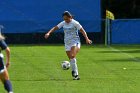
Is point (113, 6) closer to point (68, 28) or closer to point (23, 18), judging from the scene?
point (23, 18)

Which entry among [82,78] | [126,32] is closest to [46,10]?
[126,32]

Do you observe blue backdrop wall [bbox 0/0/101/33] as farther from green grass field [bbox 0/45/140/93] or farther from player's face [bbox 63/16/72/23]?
player's face [bbox 63/16/72/23]

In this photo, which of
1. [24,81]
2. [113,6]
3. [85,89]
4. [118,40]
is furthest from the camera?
[113,6]

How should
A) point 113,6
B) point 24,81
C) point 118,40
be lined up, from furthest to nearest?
point 113,6
point 118,40
point 24,81

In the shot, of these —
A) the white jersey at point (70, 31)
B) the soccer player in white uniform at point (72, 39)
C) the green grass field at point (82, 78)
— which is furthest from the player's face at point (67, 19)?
the green grass field at point (82, 78)

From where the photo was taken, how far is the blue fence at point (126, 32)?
152 feet

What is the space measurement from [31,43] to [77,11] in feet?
16.7

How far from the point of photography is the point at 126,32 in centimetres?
4631

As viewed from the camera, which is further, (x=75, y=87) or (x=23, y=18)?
(x=23, y=18)

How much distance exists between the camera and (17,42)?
46.4m

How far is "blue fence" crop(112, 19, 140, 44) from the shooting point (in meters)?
46.2

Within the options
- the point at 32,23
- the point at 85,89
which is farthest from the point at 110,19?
the point at 85,89

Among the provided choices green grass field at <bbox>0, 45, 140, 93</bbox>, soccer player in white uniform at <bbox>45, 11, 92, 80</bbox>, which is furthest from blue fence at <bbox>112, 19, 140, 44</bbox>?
soccer player in white uniform at <bbox>45, 11, 92, 80</bbox>

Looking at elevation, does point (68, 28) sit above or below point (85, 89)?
above
